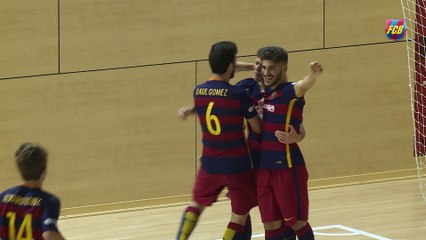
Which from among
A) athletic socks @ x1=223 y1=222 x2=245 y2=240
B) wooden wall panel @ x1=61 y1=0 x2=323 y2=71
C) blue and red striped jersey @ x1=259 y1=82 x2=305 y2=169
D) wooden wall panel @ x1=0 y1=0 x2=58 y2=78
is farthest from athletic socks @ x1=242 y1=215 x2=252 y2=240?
wooden wall panel @ x1=0 y1=0 x2=58 y2=78

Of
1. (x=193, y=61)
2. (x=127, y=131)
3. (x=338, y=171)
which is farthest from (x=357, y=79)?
(x=127, y=131)

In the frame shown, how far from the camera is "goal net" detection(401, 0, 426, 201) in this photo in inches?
412

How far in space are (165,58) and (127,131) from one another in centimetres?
78

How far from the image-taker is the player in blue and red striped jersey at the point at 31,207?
5.46 metres

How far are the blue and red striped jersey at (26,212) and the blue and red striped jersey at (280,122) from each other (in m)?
2.01

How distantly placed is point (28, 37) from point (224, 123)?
2.88 m

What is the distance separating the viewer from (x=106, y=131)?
957cm

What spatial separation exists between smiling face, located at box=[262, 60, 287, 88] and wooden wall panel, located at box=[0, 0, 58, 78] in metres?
2.93

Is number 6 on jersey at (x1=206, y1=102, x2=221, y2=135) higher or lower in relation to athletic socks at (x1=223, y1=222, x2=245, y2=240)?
higher

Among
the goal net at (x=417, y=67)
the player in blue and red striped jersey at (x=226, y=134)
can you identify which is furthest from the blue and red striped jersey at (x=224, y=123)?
the goal net at (x=417, y=67)

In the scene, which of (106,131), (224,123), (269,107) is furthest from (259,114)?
(106,131)

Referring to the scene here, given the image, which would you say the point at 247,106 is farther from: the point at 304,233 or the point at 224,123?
the point at 304,233

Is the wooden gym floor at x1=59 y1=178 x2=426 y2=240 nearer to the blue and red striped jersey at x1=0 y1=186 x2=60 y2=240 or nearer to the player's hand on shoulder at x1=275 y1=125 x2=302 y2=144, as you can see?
the player's hand on shoulder at x1=275 y1=125 x2=302 y2=144

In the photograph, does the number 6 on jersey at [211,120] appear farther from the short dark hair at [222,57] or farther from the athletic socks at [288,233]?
the athletic socks at [288,233]
